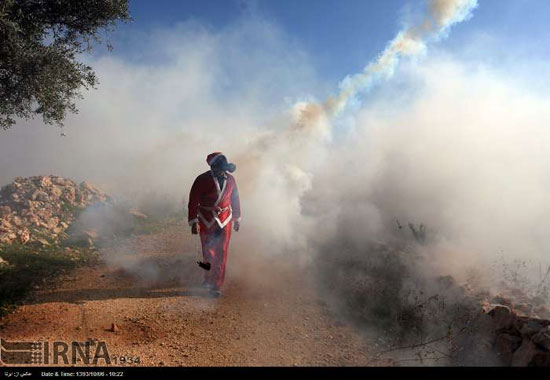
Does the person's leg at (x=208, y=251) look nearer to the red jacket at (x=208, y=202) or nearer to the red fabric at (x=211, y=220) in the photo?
the red fabric at (x=211, y=220)

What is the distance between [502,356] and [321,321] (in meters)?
3.16

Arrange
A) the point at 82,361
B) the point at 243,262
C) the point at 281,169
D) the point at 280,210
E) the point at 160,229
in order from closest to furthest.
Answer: the point at 82,361 → the point at 243,262 → the point at 280,210 → the point at 160,229 → the point at 281,169

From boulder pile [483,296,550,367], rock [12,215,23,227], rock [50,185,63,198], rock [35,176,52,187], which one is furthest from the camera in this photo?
rock [35,176,52,187]

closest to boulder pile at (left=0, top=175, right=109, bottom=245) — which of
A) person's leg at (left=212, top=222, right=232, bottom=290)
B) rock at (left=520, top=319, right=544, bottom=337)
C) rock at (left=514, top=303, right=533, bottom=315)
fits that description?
person's leg at (left=212, top=222, right=232, bottom=290)

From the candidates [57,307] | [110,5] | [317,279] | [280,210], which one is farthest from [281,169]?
[57,307]

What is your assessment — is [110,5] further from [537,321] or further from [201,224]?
[537,321]

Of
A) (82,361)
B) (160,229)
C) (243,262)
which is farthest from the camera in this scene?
(160,229)

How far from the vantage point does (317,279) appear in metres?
9.04

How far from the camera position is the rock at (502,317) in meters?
5.47

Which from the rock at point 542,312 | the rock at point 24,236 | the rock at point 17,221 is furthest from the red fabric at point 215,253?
the rock at point 17,221

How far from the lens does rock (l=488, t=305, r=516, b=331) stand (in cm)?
547

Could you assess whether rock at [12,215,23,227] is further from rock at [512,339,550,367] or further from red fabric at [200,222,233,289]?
rock at [512,339,550,367]

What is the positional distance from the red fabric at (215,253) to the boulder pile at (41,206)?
6.38 metres

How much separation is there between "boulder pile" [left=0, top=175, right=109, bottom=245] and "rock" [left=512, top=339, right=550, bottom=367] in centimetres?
1260
